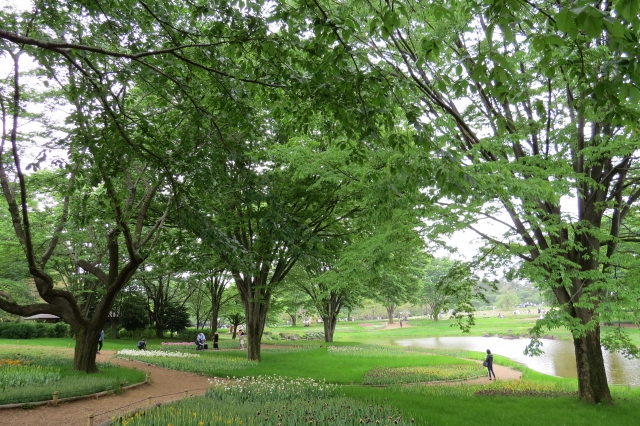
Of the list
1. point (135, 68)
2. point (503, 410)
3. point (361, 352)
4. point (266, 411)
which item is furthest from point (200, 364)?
point (135, 68)

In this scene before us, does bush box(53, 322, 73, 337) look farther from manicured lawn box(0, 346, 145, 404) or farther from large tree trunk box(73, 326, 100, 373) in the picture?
large tree trunk box(73, 326, 100, 373)

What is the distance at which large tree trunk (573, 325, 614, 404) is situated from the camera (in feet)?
30.2

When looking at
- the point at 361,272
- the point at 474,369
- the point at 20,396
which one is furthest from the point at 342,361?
the point at 20,396

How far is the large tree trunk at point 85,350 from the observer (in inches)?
471

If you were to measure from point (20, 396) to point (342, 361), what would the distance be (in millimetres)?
12588

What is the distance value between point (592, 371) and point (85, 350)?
47.1 feet

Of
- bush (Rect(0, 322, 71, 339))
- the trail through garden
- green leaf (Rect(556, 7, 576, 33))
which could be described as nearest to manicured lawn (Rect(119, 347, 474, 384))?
the trail through garden

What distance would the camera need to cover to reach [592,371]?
370 inches

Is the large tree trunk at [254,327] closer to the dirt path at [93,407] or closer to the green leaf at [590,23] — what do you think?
the dirt path at [93,407]

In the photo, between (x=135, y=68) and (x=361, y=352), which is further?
(x=361, y=352)

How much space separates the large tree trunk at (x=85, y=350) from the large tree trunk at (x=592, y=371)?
13.7 metres

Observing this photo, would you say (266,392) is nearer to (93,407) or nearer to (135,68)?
(93,407)

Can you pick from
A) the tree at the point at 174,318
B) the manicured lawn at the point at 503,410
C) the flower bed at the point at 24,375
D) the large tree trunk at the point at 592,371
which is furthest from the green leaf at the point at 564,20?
the tree at the point at 174,318

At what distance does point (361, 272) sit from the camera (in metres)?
9.57
